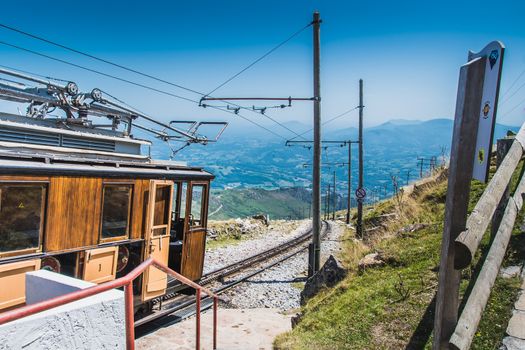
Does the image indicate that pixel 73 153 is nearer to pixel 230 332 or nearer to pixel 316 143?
pixel 230 332

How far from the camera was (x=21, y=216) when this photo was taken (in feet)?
19.9

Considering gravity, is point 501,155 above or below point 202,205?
above

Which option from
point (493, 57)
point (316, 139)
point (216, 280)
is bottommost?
point (216, 280)

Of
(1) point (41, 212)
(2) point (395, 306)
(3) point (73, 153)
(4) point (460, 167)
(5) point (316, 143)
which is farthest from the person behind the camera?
(5) point (316, 143)

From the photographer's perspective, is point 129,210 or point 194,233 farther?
point 194,233

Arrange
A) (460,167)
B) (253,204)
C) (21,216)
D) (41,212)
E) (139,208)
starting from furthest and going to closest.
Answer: (253,204) < (139,208) < (41,212) < (21,216) < (460,167)

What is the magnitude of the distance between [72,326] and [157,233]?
615cm

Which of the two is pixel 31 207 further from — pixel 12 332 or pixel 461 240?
pixel 461 240

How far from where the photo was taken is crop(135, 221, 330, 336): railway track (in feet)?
29.9

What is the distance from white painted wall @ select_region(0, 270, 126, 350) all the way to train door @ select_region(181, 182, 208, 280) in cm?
648

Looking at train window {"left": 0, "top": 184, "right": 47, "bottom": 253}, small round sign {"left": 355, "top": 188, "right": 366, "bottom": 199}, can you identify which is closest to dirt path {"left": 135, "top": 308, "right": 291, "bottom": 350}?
train window {"left": 0, "top": 184, "right": 47, "bottom": 253}

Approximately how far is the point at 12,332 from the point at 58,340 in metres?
0.33

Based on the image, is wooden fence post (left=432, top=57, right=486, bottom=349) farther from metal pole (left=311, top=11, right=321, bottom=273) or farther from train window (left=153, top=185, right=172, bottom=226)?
metal pole (left=311, top=11, right=321, bottom=273)

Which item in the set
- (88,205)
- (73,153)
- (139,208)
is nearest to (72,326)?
(88,205)
